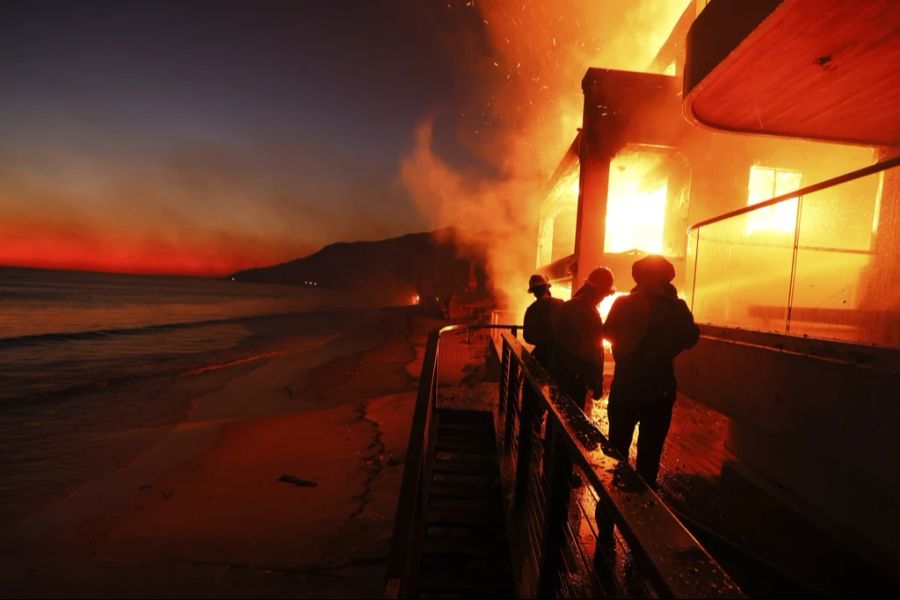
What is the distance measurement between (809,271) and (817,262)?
3.7 inches

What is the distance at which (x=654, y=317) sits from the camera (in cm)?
336

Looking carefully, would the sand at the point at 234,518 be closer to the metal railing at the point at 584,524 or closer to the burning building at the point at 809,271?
the metal railing at the point at 584,524

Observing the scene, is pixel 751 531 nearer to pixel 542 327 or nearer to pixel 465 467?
pixel 542 327

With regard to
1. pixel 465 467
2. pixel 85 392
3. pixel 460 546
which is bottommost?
pixel 85 392

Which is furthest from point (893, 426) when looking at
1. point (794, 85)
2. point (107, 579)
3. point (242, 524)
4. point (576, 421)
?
point (107, 579)

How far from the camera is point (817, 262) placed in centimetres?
397

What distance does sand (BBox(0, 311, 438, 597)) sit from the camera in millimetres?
4590

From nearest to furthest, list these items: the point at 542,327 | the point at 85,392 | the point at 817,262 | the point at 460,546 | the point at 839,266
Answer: the point at 839,266 → the point at 817,262 → the point at 460,546 → the point at 542,327 → the point at 85,392

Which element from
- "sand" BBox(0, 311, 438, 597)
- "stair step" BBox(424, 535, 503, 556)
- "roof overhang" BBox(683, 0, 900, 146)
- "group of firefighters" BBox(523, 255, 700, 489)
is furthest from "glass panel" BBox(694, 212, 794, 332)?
"sand" BBox(0, 311, 438, 597)

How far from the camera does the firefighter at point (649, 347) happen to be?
3352 millimetres

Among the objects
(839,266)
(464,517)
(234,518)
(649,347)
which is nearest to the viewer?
(649,347)

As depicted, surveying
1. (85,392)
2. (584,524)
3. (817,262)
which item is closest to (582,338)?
(584,524)

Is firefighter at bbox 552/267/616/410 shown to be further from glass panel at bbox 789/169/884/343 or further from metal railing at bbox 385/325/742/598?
glass panel at bbox 789/169/884/343

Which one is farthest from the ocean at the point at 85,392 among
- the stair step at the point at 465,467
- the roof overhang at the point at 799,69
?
the roof overhang at the point at 799,69
